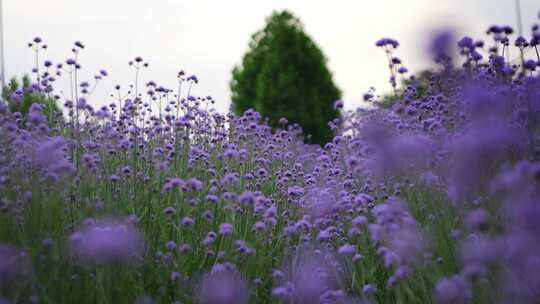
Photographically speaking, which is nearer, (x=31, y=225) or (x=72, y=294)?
(x=72, y=294)

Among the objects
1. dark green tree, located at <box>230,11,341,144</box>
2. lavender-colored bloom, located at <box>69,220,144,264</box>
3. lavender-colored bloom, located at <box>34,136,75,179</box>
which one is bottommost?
lavender-colored bloom, located at <box>69,220,144,264</box>

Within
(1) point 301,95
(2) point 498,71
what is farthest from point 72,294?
(1) point 301,95

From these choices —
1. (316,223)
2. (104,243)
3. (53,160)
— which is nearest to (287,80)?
(316,223)

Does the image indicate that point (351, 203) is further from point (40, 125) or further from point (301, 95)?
point (301, 95)

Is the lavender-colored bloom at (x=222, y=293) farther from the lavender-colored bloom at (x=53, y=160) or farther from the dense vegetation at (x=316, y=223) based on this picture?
the lavender-colored bloom at (x=53, y=160)

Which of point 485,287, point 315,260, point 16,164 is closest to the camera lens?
point 485,287

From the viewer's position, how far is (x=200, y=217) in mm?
4020

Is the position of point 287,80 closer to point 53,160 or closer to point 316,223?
point 316,223

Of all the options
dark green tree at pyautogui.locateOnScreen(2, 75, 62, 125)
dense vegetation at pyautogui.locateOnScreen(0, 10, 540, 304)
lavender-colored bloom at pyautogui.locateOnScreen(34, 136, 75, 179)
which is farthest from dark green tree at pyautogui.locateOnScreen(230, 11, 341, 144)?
lavender-colored bloom at pyautogui.locateOnScreen(34, 136, 75, 179)

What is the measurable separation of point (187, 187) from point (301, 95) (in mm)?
11238

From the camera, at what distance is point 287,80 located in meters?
14.0

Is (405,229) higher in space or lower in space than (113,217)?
lower

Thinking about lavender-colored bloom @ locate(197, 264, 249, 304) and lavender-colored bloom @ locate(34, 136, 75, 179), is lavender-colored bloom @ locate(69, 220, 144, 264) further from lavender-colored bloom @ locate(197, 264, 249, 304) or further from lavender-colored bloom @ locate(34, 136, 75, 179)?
lavender-colored bloom @ locate(197, 264, 249, 304)

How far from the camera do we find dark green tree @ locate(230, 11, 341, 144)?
13945mm
